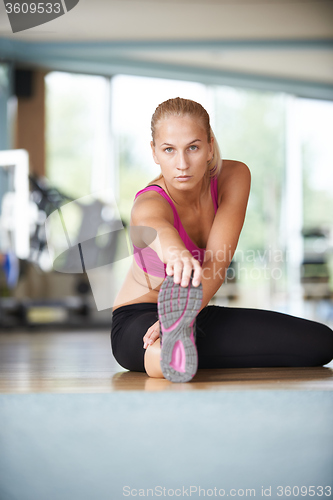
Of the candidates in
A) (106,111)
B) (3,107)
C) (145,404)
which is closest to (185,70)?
(106,111)

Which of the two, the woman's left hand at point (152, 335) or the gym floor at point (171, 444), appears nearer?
the gym floor at point (171, 444)

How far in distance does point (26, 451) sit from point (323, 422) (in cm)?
57

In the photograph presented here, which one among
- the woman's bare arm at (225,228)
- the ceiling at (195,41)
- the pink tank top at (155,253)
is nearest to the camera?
the woman's bare arm at (225,228)

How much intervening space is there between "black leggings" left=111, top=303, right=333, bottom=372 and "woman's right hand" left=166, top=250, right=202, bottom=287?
1.10 ft

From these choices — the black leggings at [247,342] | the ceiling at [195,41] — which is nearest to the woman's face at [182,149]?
the black leggings at [247,342]

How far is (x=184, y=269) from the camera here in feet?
3.33

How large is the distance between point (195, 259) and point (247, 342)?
1.10 feet

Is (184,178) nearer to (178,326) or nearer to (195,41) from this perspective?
(178,326)

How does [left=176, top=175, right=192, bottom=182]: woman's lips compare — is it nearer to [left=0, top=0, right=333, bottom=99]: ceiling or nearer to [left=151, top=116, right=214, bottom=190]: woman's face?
Result: [left=151, top=116, right=214, bottom=190]: woman's face

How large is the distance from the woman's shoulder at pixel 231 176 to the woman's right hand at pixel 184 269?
39 cm

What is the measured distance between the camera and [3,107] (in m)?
5.77

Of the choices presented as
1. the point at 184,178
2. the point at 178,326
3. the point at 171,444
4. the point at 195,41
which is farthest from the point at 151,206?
the point at 195,41

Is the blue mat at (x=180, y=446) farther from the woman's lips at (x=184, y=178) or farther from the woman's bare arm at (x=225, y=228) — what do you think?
the woman's lips at (x=184, y=178)

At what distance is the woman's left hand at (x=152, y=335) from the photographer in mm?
1253
